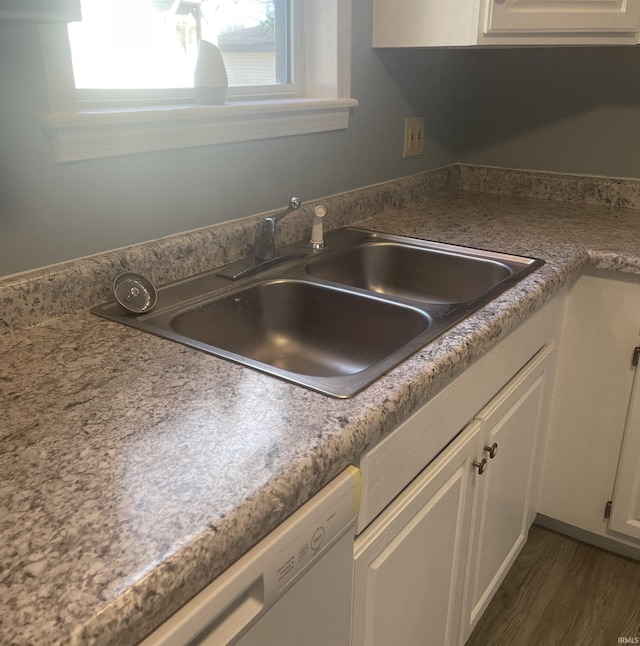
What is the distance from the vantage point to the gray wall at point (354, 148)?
1.00m

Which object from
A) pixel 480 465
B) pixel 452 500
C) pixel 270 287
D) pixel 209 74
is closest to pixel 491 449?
pixel 480 465

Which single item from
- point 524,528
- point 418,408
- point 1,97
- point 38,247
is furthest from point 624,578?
point 1,97

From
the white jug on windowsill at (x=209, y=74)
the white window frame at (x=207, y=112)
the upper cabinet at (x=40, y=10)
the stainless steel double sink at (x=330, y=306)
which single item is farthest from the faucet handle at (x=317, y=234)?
the upper cabinet at (x=40, y=10)

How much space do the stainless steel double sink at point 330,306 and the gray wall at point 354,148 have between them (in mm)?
148

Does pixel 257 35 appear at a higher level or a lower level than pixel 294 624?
higher

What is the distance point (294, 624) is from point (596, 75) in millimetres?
1782

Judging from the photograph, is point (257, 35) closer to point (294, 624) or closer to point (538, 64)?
point (538, 64)

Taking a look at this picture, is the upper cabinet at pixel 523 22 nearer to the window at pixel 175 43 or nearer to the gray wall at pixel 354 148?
the gray wall at pixel 354 148

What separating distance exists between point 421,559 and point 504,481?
40 centimetres

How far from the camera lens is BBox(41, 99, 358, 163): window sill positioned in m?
1.04

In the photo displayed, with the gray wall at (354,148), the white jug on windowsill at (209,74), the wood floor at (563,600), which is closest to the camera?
the gray wall at (354,148)

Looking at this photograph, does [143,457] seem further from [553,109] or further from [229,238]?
[553,109]

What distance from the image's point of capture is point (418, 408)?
0.90m

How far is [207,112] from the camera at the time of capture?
1.23 m
